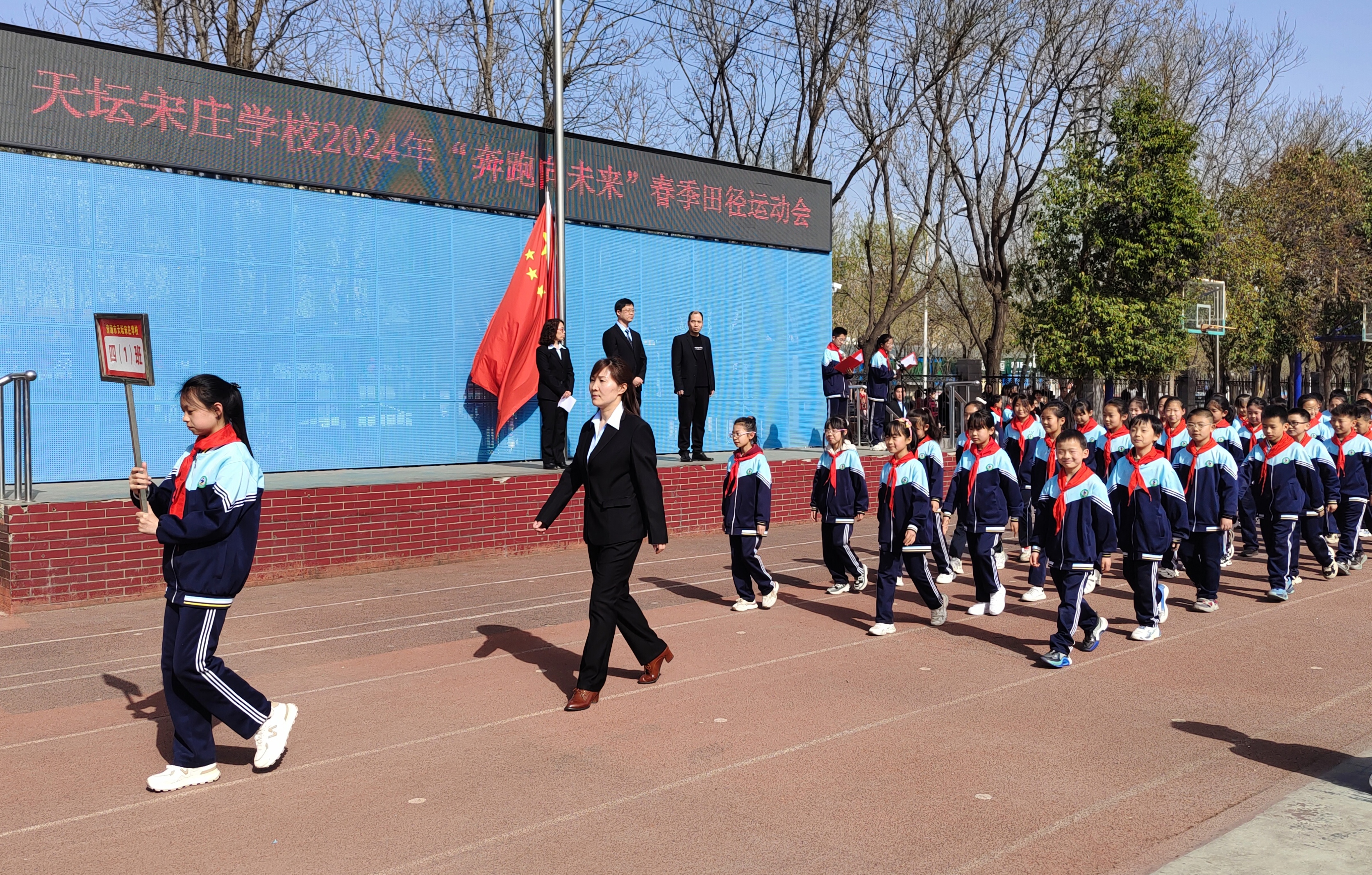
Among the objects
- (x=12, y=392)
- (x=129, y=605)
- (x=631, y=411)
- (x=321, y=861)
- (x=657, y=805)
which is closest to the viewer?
(x=321, y=861)

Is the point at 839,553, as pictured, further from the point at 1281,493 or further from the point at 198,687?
the point at 198,687

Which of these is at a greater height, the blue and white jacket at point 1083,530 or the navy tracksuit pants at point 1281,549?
the blue and white jacket at point 1083,530

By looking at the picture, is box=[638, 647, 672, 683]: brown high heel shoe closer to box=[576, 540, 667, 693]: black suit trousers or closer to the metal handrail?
box=[576, 540, 667, 693]: black suit trousers

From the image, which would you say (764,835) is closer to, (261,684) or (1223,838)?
(1223,838)

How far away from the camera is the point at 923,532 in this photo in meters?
9.05

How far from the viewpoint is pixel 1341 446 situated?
1245cm

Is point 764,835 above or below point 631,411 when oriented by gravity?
below

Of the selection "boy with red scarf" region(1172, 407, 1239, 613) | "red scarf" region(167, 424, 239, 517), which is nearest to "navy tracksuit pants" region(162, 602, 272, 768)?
"red scarf" region(167, 424, 239, 517)

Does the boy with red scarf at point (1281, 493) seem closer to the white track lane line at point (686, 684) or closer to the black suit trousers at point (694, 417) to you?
the white track lane line at point (686, 684)

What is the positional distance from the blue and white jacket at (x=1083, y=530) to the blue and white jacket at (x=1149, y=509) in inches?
12.6

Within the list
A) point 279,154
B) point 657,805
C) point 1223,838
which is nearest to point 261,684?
Answer: point 657,805

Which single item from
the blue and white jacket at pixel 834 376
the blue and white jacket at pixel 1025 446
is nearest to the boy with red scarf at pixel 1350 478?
the blue and white jacket at pixel 1025 446

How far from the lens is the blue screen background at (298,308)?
1129cm

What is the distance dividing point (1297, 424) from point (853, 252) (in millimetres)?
46028
